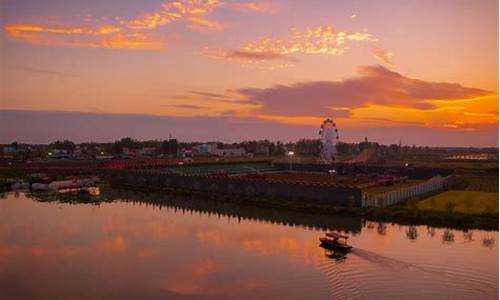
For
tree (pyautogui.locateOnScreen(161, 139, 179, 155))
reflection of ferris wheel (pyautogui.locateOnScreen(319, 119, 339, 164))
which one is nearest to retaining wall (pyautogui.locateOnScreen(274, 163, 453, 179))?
reflection of ferris wheel (pyautogui.locateOnScreen(319, 119, 339, 164))

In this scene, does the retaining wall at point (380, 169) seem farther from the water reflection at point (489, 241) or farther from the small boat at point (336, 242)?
the small boat at point (336, 242)

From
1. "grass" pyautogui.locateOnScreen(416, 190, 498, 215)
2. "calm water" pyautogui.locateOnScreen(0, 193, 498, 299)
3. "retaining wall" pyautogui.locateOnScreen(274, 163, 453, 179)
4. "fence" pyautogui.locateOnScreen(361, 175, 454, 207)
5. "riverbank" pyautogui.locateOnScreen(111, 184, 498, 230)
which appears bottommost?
"calm water" pyautogui.locateOnScreen(0, 193, 498, 299)

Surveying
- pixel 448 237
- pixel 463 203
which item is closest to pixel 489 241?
pixel 448 237

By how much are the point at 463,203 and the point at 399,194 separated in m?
6.34

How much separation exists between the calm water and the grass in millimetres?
6585

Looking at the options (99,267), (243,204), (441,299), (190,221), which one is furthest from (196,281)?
(243,204)

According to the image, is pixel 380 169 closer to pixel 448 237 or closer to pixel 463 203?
pixel 463 203

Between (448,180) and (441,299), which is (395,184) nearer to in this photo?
(448,180)

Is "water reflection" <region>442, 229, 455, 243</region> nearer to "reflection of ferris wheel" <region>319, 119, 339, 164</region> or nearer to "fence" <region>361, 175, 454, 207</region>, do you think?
"fence" <region>361, 175, 454, 207</region>

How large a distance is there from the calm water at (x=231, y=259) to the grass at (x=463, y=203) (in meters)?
6.59

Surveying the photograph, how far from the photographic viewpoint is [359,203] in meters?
42.5

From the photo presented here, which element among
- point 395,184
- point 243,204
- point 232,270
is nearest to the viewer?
point 232,270

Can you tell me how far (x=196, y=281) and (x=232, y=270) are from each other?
268cm

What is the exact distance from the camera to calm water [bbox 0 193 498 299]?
2292 centimetres
